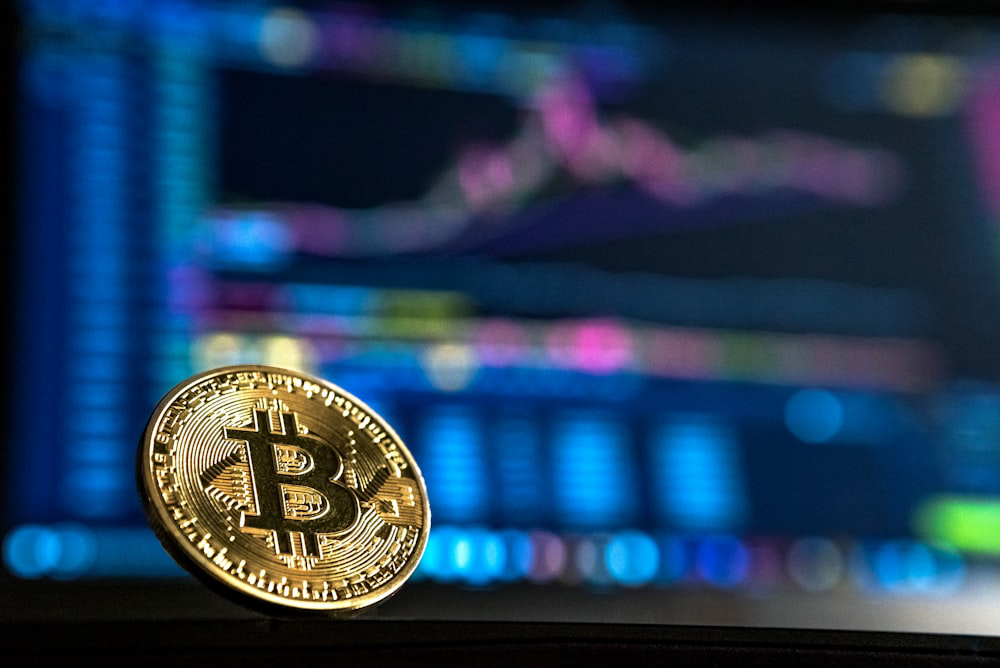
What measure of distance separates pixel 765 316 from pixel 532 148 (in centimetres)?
35

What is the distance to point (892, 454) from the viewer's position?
4.65 feet

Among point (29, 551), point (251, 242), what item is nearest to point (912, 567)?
point (251, 242)

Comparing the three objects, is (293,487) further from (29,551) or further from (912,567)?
(912,567)

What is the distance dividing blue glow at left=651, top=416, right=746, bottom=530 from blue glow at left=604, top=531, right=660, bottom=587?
0.14ft

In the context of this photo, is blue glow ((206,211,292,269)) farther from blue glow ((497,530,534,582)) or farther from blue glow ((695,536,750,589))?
blue glow ((695,536,750,589))

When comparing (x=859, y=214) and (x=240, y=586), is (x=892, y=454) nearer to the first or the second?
(x=859, y=214)

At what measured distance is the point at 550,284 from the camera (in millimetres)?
1432

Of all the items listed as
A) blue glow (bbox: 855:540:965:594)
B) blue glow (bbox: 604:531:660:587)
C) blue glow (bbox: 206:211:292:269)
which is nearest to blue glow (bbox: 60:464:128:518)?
blue glow (bbox: 206:211:292:269)

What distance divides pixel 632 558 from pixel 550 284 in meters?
0.34

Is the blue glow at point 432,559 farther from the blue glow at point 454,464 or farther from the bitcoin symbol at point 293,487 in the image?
the bitcoin symbol at point 293,487

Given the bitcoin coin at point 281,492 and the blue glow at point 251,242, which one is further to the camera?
the blue glow at point 251,242

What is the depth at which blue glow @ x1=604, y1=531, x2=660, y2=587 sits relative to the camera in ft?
4.25

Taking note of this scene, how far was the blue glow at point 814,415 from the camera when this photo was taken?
55.4 inches

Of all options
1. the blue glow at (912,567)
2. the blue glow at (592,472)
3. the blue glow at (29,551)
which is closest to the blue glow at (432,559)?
the blue glow at (592,472)
